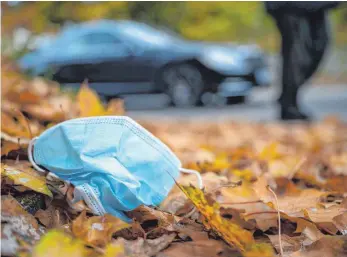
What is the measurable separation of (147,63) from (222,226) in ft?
28.6

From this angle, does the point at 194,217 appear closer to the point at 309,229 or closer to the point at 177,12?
the point at 309,229

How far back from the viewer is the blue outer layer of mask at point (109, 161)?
1.21 meters

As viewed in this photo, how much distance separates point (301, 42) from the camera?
4.66m

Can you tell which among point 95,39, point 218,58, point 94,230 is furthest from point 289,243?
point 95,39

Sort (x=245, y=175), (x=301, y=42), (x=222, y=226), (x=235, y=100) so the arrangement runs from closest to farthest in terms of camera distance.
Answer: (x=222, y=226)
(x=245, y=175)
(x=301, y=42)
(x=235, y=100)

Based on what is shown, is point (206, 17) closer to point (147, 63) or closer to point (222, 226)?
point (147, 63)

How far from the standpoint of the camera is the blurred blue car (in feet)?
30.7

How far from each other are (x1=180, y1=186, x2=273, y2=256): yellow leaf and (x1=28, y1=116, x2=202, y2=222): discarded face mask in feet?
0.44

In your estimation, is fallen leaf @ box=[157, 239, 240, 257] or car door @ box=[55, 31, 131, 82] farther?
car door @ box=[55, 31, 131, 82]

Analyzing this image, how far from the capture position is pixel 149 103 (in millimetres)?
10359

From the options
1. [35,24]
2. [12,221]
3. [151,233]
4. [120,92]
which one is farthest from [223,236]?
[120,92]

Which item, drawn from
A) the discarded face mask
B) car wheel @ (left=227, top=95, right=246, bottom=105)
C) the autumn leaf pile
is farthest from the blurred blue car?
the discarded face mask

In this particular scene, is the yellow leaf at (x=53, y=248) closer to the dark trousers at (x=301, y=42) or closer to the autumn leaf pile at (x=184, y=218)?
the autumn leaf pile at (x=184, y=218)

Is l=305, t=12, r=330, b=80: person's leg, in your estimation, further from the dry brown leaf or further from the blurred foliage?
the dry brown leaf
